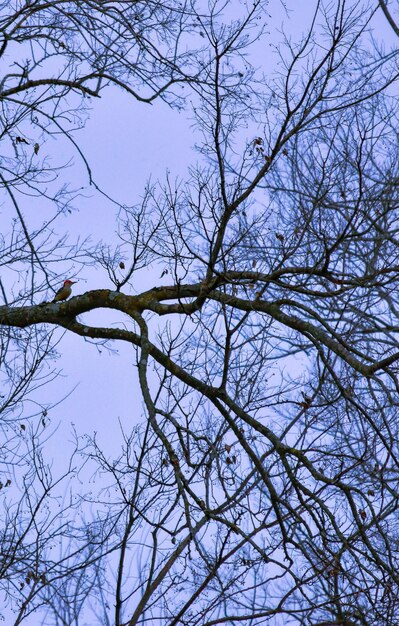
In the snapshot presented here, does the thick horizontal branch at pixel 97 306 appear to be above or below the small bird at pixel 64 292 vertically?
below

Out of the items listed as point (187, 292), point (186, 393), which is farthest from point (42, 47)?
point (186, 393)

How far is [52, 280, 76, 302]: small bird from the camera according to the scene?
5605 mm

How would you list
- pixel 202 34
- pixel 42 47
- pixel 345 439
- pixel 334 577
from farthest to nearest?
pixel 345 439 → pixel 42 47 → pixel 202 34 → pixel 334 577

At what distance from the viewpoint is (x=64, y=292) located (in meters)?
5.63

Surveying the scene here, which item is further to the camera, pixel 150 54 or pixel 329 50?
pixel 150 54

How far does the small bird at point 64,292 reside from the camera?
5.61m

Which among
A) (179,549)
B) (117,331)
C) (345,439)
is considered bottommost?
(179,549)

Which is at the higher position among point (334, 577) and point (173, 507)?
point (173, 507)

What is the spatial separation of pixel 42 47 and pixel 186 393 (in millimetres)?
2484

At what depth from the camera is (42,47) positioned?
560cm

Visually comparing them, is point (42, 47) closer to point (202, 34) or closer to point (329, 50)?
point (202, 34)

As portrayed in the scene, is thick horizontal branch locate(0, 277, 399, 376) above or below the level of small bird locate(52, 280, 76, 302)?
below

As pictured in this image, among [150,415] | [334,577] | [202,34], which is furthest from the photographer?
[202,34]

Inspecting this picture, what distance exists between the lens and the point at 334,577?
4457 mm
